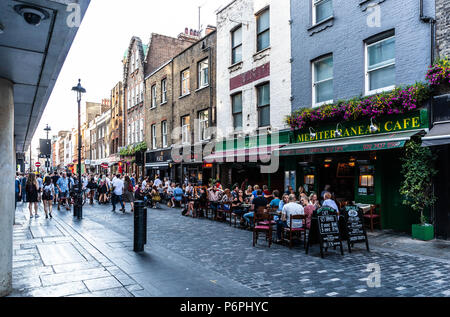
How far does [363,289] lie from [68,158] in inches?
3325

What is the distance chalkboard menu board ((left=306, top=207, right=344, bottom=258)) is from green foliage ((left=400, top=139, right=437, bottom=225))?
2.69m

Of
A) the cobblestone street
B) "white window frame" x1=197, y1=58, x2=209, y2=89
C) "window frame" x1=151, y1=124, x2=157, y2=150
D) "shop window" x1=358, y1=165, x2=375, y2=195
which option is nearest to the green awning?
"shop window" x1=358, y1=165, x2=375, y2=195

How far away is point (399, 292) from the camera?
16.6 feet

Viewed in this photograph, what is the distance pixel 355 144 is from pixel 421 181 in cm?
211

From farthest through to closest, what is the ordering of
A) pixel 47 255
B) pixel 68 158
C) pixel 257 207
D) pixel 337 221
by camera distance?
→ 1. pixel 68 158
2. pixel 257 207
3. pixel 337 221
4. pixel 47 255

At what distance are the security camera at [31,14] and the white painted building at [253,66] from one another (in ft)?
39.2

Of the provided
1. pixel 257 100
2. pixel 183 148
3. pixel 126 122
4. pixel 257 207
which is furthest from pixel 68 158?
pixel 257 207

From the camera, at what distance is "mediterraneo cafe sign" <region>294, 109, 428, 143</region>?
9.25 metres

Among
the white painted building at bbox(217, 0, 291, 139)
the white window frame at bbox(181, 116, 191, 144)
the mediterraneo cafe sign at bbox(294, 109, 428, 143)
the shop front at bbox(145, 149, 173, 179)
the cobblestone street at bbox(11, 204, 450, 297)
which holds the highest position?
the white painted building at bbox(217, 0, 291, 139)

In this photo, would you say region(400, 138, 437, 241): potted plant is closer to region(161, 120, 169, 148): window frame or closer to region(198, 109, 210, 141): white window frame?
region(198, 109, 210, 141): white window frame

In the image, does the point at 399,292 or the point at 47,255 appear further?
the point at 47,255

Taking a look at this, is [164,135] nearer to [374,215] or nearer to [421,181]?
[374,215]

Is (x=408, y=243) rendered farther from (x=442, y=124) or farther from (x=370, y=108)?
(x=370, y=108)

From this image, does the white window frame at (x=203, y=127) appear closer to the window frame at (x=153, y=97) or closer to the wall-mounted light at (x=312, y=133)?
the window frame at (x=153, y=97)
